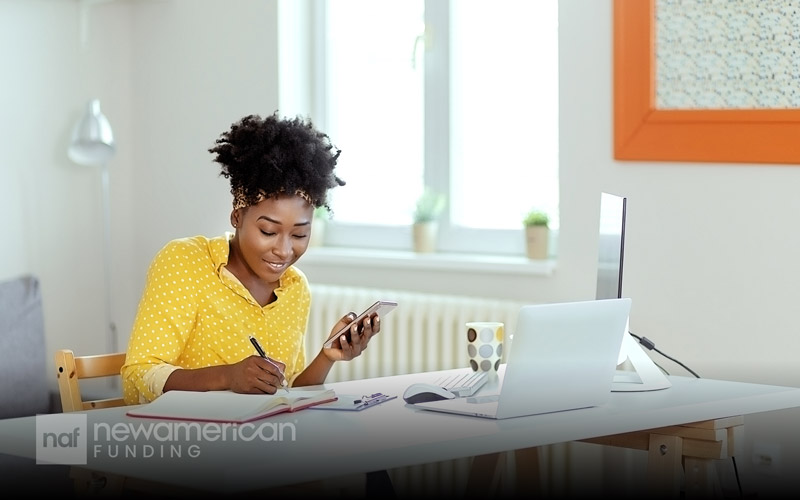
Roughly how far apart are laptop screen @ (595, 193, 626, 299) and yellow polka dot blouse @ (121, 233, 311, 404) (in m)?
0.65

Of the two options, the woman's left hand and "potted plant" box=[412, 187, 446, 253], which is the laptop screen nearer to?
the woman's left hand

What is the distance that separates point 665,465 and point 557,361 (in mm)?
340

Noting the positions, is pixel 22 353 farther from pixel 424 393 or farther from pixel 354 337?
pixel 424 393

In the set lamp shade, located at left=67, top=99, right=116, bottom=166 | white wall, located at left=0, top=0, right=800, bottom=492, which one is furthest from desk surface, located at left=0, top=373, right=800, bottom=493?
lamp shade, located at left=67, top=99, right=116, bottom=166

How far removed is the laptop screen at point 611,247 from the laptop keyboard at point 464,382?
288 millimetres

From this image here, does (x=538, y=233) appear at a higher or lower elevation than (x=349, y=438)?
higher

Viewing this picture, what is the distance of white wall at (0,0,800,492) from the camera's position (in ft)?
9.52

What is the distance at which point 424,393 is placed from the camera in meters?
2.08

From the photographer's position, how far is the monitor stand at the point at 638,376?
2232 mm

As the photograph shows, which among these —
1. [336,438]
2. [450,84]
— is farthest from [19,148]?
[336,438]

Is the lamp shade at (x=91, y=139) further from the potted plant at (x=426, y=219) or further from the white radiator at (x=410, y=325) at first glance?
the potted plant at (x=426, y=219)

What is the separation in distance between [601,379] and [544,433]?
0.68 feet

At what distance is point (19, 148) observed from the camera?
4.07 metres

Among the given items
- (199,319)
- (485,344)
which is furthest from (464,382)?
(199,319)
